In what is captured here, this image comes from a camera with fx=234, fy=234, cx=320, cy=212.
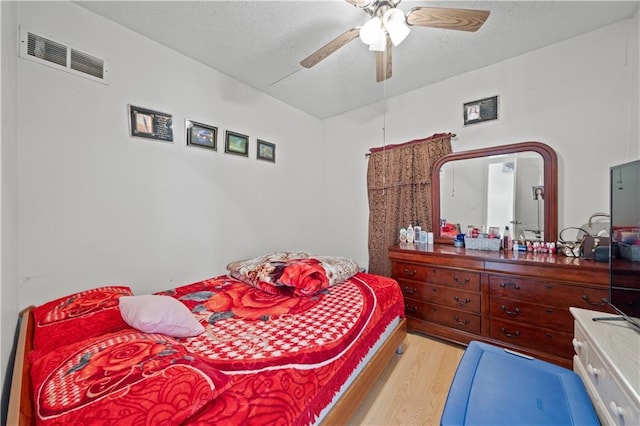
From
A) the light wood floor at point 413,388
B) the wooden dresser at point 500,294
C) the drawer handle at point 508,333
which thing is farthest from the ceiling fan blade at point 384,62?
the light wood floor at point 413,388

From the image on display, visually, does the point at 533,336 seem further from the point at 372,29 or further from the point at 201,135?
the point at 201,135

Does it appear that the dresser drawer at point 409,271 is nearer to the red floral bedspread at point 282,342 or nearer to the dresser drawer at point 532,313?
the red floral bedspread at point 282,342

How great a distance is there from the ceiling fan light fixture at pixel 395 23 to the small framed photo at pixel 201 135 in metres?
1.67

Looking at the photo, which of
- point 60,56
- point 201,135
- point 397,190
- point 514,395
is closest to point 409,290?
point 397,190

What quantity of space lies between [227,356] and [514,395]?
1.14 metres

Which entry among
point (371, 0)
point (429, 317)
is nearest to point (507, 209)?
point (429, 317)

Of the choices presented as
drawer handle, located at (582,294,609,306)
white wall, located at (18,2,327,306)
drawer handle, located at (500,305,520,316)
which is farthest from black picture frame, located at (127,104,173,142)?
drawer handle, located at (582,294,609,306)

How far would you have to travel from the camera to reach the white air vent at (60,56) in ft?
4.50

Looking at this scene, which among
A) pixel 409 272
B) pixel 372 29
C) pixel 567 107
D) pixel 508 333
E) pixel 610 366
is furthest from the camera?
pixel 409 272

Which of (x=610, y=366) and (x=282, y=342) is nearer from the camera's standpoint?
(x=610, y=366)

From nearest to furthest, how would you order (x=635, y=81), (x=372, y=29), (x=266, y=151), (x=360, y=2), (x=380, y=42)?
(x=360, y=2) → (x=372, y=29) → (x=380, y=42) → (x=635, y=81) → (x=266, y=151)

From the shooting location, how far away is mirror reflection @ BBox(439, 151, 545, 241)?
6.72ft

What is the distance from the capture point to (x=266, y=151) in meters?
2.73

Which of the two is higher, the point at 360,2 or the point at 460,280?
the point at 360,2
